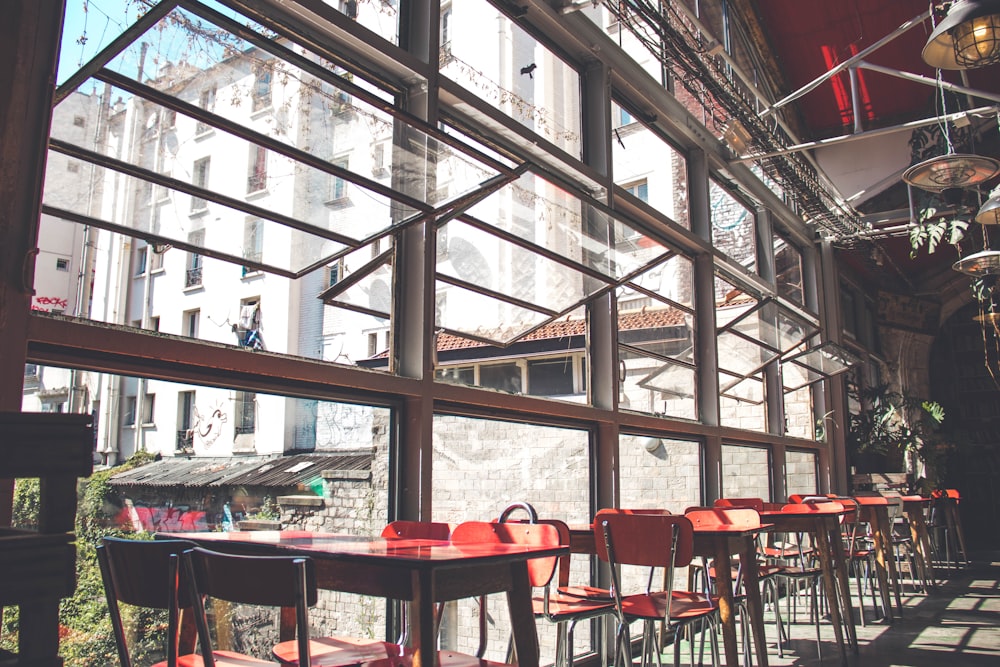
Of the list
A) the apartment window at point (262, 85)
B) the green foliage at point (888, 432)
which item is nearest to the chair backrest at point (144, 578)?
the apartment window at point (262, 85)

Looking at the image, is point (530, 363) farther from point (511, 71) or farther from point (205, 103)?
point (205, 103)

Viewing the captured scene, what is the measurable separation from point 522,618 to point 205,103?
1901 millimetres

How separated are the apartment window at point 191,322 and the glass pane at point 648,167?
11.8ft

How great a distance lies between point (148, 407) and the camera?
8.45 feet

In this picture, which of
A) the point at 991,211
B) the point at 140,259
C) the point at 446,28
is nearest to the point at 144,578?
the point at 140,259

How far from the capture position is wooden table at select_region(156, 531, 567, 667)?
1.82 meters

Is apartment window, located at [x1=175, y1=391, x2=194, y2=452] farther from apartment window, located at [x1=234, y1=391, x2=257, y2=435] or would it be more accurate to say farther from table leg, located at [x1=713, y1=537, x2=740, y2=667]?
table leg, located at [x1=713, y1=537, x2=740, y2=667]

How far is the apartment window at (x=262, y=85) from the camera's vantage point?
9.27 ft

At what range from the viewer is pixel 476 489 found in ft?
13.3

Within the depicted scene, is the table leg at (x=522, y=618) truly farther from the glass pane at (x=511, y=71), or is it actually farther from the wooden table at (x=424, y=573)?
the glass pane at (x=511, y=71)

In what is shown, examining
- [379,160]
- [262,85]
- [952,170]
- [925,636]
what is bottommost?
[925,636]

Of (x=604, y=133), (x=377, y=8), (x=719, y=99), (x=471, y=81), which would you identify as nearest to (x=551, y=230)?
(x=471, y=81)

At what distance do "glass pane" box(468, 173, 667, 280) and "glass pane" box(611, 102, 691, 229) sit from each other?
5.82 ft

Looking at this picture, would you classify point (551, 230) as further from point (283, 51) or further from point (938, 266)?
point (938, 266)
